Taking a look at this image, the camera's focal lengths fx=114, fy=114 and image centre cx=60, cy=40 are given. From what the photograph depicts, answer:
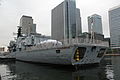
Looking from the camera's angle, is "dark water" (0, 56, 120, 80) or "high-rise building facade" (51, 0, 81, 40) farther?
"high-rise building facade" (51, 0, 81, 40)

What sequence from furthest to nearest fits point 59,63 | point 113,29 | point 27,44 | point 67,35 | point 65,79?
point 113,29, point 67,35, point 27,44, point 59,63, point 65,79

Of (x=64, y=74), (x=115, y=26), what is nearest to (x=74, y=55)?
(x=64, y=74)

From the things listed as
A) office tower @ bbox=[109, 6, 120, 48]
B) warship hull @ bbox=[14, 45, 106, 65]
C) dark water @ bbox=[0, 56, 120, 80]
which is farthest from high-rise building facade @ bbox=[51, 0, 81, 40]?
dark water @ bbox=[0, 56, 120, 80]

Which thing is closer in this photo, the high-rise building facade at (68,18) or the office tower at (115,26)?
the high-rise building facade at (68,18)

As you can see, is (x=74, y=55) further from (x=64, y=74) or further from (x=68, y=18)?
(x=68, y=18)

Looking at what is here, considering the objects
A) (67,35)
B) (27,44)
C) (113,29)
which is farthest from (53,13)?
(27,44)

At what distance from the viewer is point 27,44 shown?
34938 millimetres

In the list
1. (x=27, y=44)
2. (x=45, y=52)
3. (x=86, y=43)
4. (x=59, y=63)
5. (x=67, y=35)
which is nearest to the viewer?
(x=86, y=43)

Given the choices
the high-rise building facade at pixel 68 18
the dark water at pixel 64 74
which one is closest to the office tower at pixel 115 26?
the high-rise building facade at pixel 68 18

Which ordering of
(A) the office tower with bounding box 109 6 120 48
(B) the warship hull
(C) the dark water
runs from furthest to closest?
(A) the office tower with bounding box 109 6 120 48
(B) the warship hull
(C) the dark water

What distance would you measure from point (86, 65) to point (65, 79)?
9217 mm

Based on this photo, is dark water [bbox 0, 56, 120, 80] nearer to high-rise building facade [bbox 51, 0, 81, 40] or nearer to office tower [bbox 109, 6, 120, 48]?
high-rise building facade [bbox 51, 0, 81, 40]

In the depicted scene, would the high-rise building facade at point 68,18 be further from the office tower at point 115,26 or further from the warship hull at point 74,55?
the warship hull at point 74,55

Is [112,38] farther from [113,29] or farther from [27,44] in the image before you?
[27,44]
